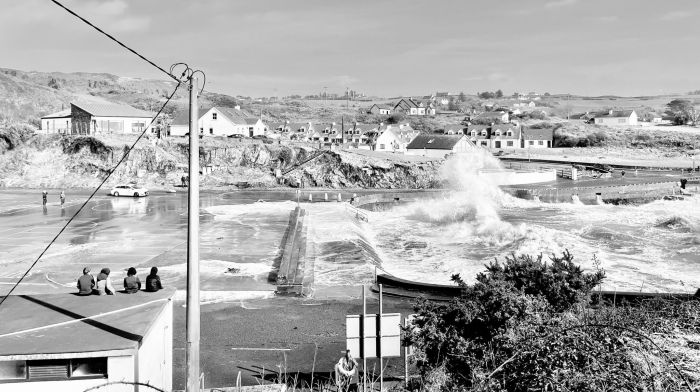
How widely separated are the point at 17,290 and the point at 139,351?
14.0 meters

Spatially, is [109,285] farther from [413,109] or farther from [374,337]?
[413,109]

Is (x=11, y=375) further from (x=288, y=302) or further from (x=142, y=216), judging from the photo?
→ (x=142, y=216)

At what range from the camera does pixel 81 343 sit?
801cm

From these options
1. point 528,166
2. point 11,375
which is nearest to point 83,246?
point 11,375

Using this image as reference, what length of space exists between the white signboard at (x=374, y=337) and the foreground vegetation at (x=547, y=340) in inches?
29.5

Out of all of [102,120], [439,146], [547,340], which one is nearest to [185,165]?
[102,120]

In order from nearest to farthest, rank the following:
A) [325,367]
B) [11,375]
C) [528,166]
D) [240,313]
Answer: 1. [11,375]
2. [325,367]
3. [240,313]
4. [528,166]

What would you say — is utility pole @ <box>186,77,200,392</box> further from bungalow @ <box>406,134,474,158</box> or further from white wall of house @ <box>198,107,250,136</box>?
white wall of house @ <box>198,107,250,136</box>

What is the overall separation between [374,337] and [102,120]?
7146 centimetres

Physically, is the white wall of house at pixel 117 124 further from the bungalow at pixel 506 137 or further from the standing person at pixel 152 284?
the standing person at pixel 152 284

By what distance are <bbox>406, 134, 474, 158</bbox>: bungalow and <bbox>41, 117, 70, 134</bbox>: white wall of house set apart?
43062 millimetres

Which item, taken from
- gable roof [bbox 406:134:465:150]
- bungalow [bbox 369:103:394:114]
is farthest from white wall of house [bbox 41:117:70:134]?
bungalow [bbox 369:103:394:114]

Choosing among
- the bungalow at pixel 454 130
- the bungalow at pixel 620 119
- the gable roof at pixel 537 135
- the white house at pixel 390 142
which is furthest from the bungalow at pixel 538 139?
the bungalow at pixel 620 119

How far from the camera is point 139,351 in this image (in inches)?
322
